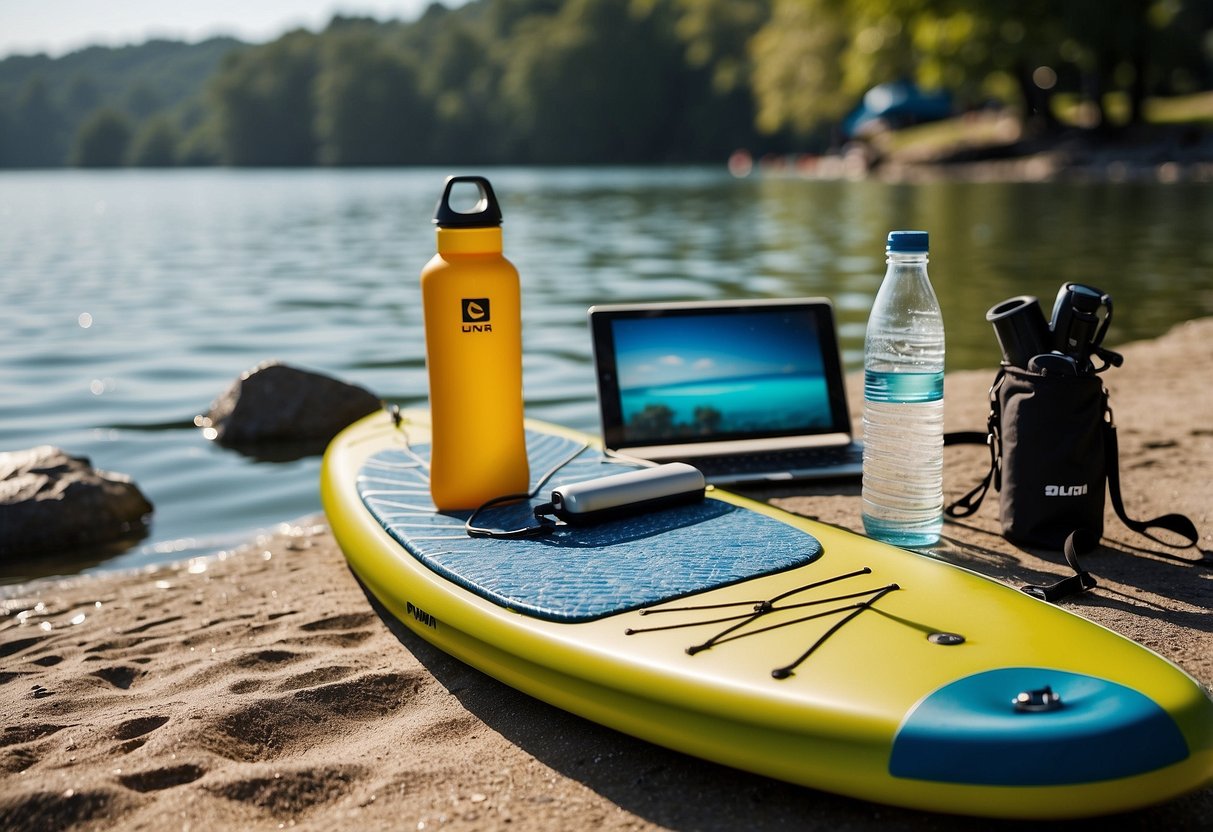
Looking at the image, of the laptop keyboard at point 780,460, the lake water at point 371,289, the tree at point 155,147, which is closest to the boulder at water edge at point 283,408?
the lake water at point 371,289

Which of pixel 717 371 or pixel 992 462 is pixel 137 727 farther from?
pixel 992 462

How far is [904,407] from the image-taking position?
3.44 meters

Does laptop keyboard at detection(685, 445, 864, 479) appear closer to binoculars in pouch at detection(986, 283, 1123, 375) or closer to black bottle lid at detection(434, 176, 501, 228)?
binoculars in pouch at detection(986, 283, 1123, 375)

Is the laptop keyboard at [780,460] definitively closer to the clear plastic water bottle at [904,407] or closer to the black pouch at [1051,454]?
the clear plastic water bottle at [904,407]

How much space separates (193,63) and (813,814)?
5932 inches

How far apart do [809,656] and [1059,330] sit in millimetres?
1613

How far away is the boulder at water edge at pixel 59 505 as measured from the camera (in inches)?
187

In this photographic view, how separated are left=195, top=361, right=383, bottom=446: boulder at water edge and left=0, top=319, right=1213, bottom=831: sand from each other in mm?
2314

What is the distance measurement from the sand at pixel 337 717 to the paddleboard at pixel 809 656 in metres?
0.10

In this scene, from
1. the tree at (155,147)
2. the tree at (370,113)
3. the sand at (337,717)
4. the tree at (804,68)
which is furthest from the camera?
the tree at (155,147)

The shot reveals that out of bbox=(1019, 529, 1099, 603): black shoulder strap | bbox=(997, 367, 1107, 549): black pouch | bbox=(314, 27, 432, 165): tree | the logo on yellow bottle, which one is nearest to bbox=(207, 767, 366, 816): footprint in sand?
the logo on yellow bottle

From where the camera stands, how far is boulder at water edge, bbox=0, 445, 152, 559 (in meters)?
4.75

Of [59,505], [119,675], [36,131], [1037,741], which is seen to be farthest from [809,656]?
[36,131]

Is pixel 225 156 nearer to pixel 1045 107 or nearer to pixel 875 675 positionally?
pixel 1045 107
